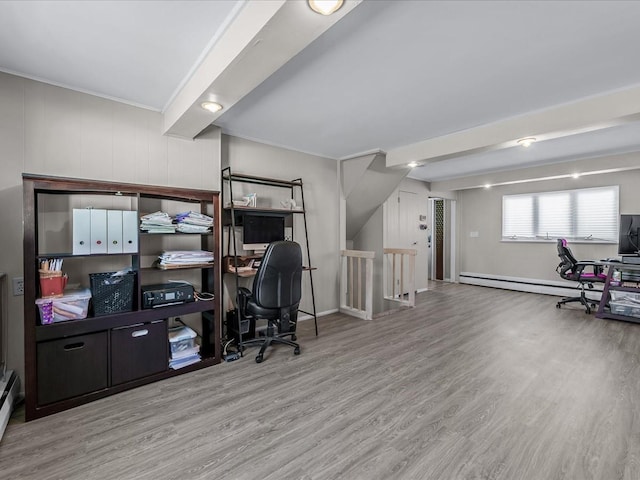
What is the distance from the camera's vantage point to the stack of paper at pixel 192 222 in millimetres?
2566

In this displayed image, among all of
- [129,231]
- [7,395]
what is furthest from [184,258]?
[7,395]

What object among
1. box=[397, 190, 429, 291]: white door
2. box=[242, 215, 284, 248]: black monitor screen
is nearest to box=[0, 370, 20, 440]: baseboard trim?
box=[242, 215, 284, 248]: black monitor screen

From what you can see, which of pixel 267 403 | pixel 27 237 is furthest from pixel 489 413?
pixel 27 237

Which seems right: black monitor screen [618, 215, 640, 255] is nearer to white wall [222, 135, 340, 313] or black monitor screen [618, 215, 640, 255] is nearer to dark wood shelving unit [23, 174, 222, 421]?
white wall [222, 135, 340, 313]

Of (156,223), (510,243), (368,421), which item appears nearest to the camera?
(368,421)

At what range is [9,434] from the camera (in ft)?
5.78

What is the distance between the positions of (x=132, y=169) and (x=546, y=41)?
3172 millimetres

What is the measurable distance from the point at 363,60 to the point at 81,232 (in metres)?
2.30

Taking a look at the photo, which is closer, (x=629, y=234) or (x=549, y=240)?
(x=629, y=234)

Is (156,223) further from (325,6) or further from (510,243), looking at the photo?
(510,243)

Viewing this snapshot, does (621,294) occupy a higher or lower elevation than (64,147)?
lower

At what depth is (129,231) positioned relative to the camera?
228cm

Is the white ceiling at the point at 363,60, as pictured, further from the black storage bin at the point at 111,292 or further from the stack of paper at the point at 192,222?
the black storage bin at the point at 111,292

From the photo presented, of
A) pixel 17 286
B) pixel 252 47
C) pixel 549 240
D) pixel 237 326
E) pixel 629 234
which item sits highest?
pixel 252 47
